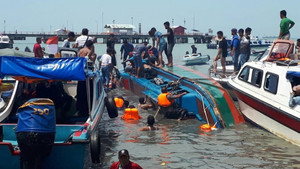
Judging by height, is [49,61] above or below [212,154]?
above

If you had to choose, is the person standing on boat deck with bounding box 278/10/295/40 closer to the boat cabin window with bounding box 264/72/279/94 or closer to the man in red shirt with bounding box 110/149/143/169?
the boat cabin window with bounding box 264/72/279/94

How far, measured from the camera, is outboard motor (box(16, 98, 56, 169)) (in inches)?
317

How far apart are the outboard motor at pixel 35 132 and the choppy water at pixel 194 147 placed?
8.30 feet

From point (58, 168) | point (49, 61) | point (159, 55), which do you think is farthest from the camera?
point (159, 55)

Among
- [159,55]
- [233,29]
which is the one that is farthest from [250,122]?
[159,55]

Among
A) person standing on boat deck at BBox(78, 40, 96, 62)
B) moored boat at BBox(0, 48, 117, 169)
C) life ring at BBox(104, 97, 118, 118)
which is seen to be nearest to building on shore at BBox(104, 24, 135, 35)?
person standing on boat deck at BBox(78, 40, 96, 62)

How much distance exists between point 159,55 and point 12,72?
1294cm

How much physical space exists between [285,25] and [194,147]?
22.5ft

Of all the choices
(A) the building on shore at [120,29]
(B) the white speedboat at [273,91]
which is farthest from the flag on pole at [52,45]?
(A) the building on shore at [120,29]

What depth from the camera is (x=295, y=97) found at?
11.9 m

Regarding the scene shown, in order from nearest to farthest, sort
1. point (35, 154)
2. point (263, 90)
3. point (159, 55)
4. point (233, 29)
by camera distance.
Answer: point (35, 154) → point (263, 90) → point (233, 29) → point (159, 55)

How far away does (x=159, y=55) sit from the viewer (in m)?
21.8

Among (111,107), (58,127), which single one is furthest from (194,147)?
(58,127)

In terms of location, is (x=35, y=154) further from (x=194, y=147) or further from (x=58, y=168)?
(x=194, y=147)
